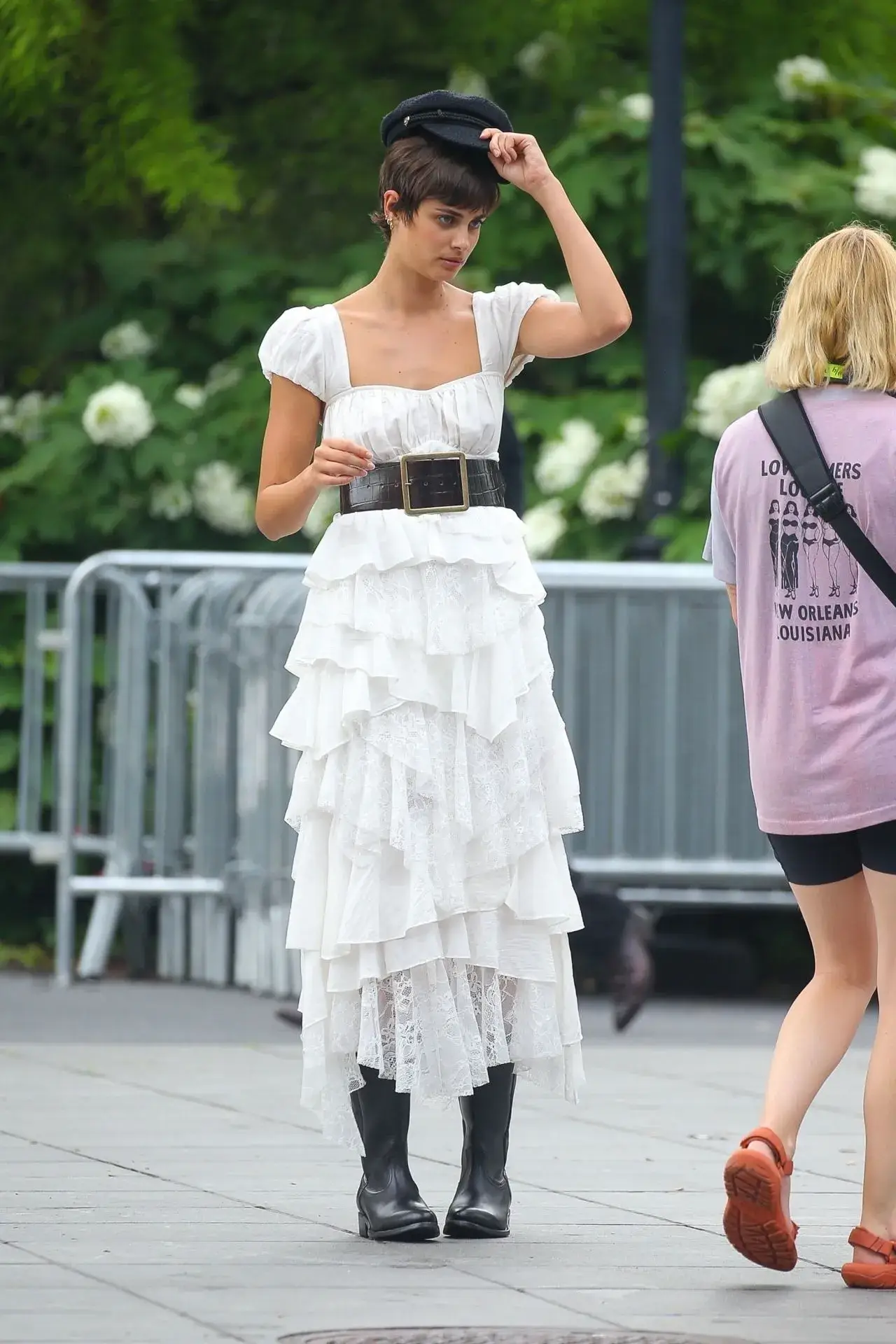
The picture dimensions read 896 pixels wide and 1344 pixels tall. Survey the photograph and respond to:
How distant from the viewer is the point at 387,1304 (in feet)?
13.5

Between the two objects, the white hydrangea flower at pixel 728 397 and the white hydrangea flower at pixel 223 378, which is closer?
the white hydrangea flower at pixel 728 397

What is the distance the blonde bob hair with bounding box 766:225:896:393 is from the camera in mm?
4453

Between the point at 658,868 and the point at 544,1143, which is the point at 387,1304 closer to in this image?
the point at 544,1143

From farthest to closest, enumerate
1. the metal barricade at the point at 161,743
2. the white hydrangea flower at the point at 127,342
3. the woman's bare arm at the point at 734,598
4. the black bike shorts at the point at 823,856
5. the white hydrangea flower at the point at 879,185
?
the white hydrangea flower at the point at 127,342, the white hydrangea flower at the point at 879,185, the metal barricade at the point at 161,743, the woman's bare arm at the point at 734,598, the black bike shorts at the point at 823,856

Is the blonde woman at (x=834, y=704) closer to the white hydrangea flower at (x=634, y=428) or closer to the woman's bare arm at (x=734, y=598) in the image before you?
the woman's bare arm at (x=734, y=598)

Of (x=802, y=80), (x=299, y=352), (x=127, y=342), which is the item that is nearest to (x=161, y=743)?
(x=127, y=342)

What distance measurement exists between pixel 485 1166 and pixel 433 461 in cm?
129

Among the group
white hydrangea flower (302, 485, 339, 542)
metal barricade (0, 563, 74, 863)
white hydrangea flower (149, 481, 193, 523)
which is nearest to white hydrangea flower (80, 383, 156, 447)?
white hydrangea flower (149, 481, 193, 523)

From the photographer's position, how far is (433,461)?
471cm

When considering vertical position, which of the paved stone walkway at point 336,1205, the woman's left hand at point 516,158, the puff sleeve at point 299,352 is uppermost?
the woman's left hand at point 516,158

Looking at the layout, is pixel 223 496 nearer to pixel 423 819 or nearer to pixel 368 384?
pixel 368 384

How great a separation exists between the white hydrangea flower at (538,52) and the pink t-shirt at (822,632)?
6517 millimetres

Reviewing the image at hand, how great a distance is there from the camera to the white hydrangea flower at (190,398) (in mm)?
10047

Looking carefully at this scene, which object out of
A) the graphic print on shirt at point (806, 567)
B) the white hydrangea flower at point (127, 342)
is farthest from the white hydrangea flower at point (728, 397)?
the graphic print on shirt at point (806, 567)
